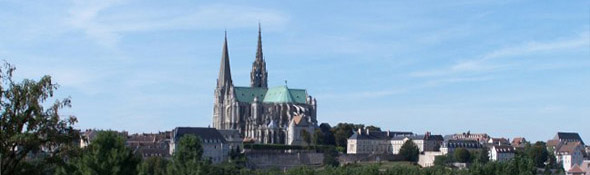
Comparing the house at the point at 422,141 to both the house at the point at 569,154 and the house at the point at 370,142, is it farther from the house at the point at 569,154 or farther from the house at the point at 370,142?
the house at the point at 569,154

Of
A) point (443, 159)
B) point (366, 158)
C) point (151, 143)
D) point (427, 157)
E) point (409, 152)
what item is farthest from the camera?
point (427, 157)

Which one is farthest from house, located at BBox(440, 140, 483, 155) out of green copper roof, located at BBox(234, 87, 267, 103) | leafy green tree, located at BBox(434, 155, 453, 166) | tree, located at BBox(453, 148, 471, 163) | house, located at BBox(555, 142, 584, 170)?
green copper roof, located at BBox(234, 87, 267, 103)

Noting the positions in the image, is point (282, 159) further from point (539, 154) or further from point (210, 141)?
point (539, 154)

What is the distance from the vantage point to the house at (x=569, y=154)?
440 feet

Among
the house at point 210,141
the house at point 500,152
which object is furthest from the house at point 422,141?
the house at point 210,141

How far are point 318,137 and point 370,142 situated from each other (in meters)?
11.2

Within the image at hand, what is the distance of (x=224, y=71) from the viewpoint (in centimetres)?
15650

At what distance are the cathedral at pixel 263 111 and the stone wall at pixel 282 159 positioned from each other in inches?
533

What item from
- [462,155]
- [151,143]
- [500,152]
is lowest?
[462,155]

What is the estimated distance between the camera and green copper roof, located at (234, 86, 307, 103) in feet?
501

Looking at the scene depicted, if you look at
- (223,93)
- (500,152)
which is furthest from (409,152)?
(223,93)

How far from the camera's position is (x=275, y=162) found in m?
123

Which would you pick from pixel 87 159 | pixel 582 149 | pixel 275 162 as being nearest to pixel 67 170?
pixel 87 159

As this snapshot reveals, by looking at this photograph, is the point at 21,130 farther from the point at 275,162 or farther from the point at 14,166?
the point at 275,162
